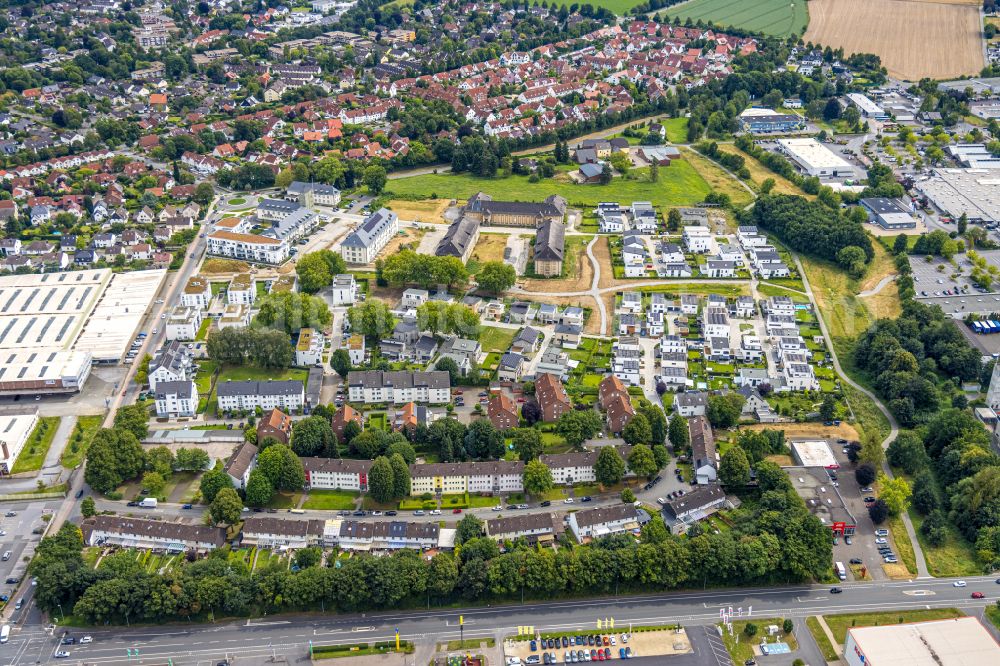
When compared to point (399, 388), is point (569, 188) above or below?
below

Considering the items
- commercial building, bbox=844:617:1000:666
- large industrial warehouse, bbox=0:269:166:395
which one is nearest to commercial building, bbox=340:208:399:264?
large industrial warehouse, bbox=0:269:166:395

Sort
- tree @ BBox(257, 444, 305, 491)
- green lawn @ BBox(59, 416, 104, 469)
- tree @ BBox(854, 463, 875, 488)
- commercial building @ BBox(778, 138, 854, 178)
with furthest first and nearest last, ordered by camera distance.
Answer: commercial building @ BBox(778, 138, 854, 178) < green lawn @ BBox(59, 416, 104, 469) < tree @ BBox(854, 463, 875, 488) < tree @ BBox(257, 444, 305, 491)


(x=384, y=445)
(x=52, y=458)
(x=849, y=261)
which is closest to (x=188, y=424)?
(x=52, y=458)

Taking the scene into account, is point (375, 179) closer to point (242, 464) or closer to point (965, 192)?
point (242, 464)

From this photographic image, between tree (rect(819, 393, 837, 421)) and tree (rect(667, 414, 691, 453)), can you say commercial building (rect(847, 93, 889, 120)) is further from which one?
tree (rect(667, 414, 691, 453))

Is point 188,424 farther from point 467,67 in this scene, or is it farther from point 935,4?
point 935,4

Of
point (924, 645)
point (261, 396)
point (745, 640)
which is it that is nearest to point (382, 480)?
point (261, 396)
